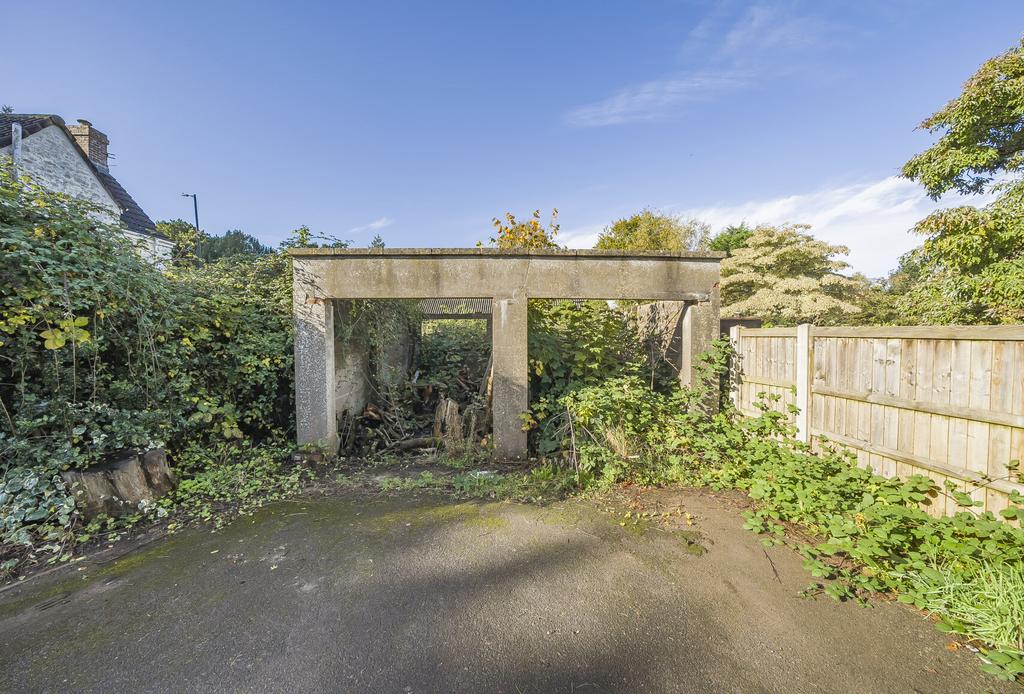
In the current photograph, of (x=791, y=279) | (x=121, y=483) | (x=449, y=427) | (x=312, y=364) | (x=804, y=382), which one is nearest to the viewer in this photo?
(x=121, y=483)

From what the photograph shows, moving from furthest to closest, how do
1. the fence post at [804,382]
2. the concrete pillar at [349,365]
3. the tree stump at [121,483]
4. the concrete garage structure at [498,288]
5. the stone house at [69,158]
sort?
the stone house at [69,158] → the concrete pillar at [349,365] → the concrete garage structure at [498,288] → the fence post at [804,382] → the tree stump at [121,483]

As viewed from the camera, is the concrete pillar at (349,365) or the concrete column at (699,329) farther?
the concrete pillar at (349,365)

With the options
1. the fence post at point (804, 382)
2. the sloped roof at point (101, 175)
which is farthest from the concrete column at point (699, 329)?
the sloped roof at point (101, 175)

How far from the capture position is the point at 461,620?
2205mm

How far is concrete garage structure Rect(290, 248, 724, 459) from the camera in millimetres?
4836

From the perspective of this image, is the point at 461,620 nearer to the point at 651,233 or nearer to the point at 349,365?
the point at 349,365

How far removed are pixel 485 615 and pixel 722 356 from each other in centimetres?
420

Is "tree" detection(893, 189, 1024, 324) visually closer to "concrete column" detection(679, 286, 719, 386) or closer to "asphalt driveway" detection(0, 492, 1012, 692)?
"concrete column" detection(679, 286, 719, 386)

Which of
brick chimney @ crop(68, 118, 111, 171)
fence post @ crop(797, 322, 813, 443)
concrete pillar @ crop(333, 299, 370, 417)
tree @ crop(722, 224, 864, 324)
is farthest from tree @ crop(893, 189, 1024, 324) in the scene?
brick chimney @ crop(68, 118, 111, 171)

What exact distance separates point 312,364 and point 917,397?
6.01 m

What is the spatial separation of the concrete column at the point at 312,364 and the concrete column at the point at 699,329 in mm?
4717

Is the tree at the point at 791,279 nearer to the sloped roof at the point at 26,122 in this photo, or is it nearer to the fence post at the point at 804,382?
the fence post at the point at 804,382

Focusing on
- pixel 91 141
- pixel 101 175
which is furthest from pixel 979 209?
pixel 91 141

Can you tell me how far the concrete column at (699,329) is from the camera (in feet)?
16.5
